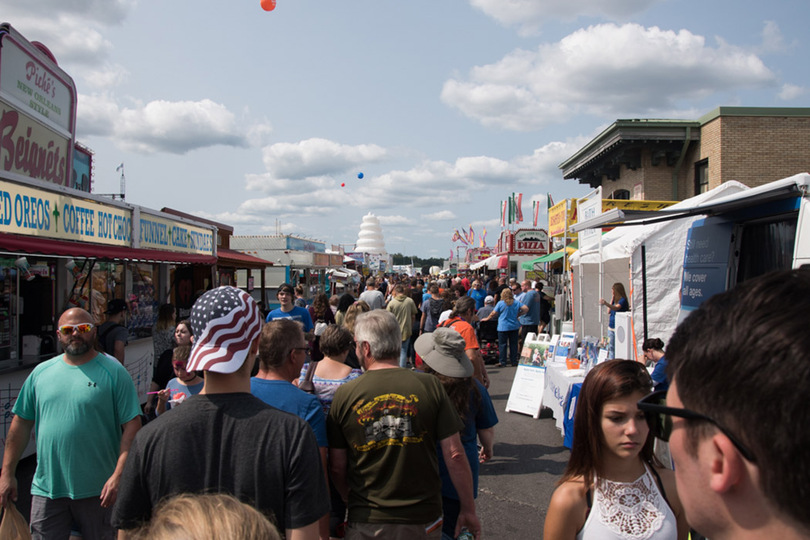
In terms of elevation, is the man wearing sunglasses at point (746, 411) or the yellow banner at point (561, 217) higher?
the yellow banner at point (561, 217)

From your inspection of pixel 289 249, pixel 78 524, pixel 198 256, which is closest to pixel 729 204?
pixel 78 524

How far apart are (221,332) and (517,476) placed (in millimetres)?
4676

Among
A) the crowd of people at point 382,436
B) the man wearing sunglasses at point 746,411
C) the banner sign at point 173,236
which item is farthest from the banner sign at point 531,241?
the man wearing sunglasses at point 746,411

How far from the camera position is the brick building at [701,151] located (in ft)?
53.3

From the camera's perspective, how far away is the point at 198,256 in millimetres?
A: 10672

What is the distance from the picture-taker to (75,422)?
3.28 m

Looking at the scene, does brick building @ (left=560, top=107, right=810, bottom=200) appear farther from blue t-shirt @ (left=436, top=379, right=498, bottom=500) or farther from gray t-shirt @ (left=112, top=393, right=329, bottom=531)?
gray t-shirt @ (left=112, top=393, right=329, bottom=531)

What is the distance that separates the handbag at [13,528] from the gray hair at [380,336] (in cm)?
215

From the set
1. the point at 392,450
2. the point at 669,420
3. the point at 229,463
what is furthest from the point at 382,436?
the point at 669,420

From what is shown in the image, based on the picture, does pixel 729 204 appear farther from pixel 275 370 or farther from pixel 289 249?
pixel 289 249

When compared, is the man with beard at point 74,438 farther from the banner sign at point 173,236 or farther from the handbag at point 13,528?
the banner sign at point 173,236

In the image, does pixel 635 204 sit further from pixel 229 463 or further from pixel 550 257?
pixel 229 463

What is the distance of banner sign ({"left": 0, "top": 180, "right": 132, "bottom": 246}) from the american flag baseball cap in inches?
188

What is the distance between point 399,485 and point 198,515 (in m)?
1.64
